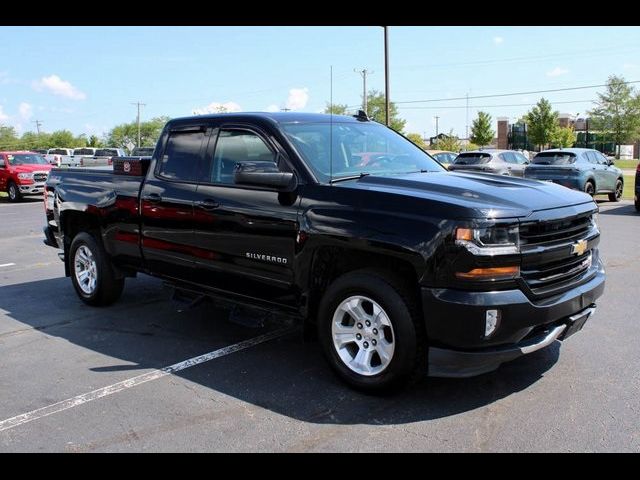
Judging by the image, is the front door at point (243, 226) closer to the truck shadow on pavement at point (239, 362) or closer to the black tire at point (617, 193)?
the truck shadow on pavement at point (239, 362)

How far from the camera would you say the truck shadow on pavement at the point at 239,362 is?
3.91m

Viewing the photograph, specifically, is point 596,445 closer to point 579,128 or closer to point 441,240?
point 441,240

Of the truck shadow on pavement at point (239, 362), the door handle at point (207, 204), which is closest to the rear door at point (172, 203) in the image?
the door handle at point (207, 204)

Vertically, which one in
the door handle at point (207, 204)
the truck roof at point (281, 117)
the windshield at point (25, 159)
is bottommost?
the door handle at point (207, 204)

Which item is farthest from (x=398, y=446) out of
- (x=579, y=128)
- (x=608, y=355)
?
(x=579, y=128)

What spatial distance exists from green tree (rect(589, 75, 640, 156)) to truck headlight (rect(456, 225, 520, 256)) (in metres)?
69.9

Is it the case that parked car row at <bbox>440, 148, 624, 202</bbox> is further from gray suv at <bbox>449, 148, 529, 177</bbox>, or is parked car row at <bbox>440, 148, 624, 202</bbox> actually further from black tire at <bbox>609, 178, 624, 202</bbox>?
gray suv at <bbox>449, 148, 529, 177</bbox>

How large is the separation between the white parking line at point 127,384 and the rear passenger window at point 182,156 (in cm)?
149

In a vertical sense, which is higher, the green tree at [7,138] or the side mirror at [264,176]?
the green tree at [7,138]

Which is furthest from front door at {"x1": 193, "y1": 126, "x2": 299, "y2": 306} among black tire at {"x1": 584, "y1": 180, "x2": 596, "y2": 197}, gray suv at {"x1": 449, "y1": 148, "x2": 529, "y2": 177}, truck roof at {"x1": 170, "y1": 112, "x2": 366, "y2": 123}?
gray suv at {"x1": 449, "y1": 148, "x2": 529, "y2": 177}

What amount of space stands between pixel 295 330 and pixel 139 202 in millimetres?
1885

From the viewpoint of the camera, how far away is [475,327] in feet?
11.6

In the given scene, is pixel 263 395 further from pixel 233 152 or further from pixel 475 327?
pixel 233 152

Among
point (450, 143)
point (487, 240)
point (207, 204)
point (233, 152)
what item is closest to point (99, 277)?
point (207, 204)
